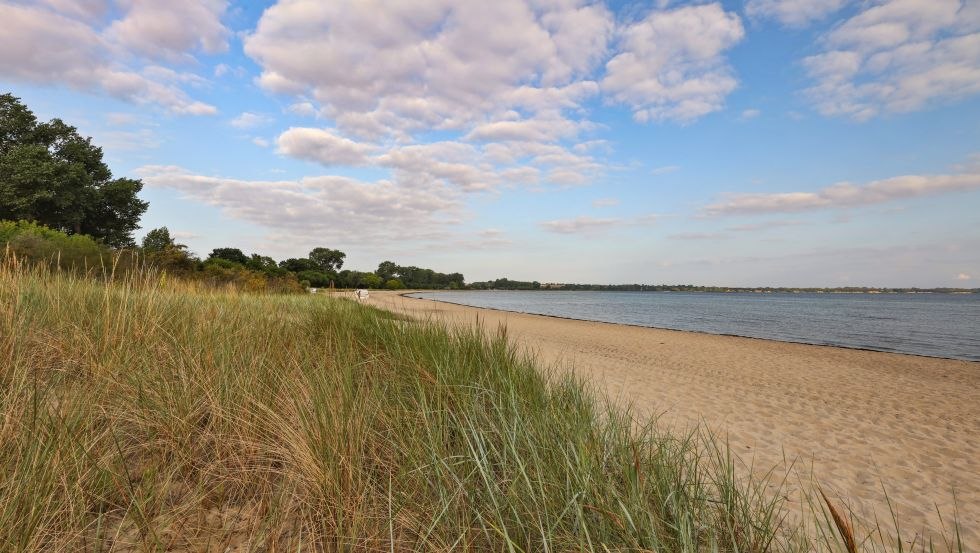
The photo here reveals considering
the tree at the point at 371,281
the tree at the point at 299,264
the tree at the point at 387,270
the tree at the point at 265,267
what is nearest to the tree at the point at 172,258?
the tree at the point at 265,267

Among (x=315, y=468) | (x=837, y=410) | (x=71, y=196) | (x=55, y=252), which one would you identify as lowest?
(x=837, y=410)

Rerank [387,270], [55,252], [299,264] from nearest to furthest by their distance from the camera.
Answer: [55,252]
[299,264]
[387,270]

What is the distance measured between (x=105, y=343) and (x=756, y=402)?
10633 millimetres

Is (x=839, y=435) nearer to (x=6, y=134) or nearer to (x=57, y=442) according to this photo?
(x=57, y=442)

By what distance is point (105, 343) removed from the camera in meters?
4.22

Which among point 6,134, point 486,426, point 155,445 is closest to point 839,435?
point 486,426

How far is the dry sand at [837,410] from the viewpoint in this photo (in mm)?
5312

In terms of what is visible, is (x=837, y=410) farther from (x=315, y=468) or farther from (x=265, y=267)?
(x=265, y=267)

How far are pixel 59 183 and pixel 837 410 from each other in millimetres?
42685

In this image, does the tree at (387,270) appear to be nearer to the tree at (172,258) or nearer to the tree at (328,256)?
the tree at (328,256)

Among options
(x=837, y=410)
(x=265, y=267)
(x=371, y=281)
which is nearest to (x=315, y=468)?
(x=837, y=410)

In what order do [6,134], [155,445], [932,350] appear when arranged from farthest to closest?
[6,134] < [932,350] < [155,445]

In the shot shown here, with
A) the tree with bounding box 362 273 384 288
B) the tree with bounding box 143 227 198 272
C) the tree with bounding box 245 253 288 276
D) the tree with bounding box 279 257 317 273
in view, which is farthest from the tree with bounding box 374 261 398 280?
the tree with bounding box 143 227 198 272

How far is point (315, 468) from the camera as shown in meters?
2.55
